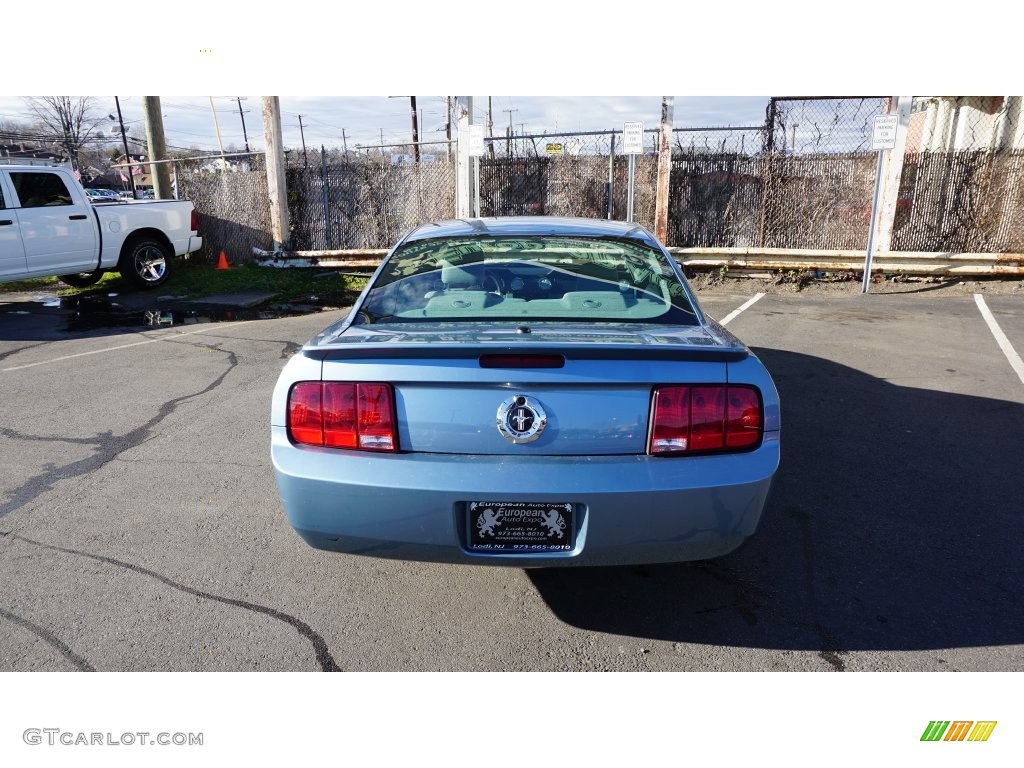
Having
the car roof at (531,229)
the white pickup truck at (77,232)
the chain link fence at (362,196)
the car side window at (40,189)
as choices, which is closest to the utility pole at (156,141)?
the white pickup truck at (77,232)

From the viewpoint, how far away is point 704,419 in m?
2.53

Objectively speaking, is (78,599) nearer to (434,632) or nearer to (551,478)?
(434,632)

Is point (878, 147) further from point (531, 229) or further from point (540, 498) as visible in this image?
point (540, 498)

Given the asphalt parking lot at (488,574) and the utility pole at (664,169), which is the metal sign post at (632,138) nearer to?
the utility pole at (664,169)

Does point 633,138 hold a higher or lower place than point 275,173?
higher

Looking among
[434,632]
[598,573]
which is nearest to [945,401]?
[598,573]

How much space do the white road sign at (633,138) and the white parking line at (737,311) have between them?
2.91 m

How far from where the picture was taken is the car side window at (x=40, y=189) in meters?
9.85

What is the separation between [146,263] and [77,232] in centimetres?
126

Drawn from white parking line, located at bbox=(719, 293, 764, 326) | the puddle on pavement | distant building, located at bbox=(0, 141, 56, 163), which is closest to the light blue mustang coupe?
white parking line, located at bbox=(719, 293, 764, 326)

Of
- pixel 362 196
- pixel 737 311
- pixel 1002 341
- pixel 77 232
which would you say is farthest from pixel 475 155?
pixel 1002 341

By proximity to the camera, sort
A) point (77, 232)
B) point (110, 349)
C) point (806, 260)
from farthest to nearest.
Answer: point (806, 260) → point (77, 232) → point (110, 349)

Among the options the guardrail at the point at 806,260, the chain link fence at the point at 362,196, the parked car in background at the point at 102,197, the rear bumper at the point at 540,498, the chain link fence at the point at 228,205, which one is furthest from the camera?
the chain link fence at the point at 228,205
